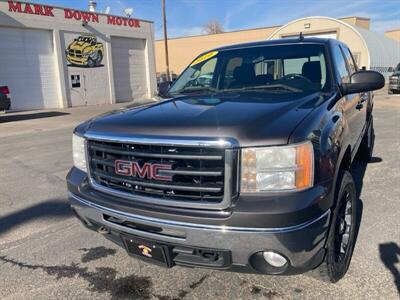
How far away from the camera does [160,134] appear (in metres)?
2.34

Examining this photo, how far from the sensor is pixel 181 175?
2.34 meters

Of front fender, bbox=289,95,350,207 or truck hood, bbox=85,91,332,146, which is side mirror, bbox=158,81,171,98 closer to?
truck hood, bbox=85,91,332,146

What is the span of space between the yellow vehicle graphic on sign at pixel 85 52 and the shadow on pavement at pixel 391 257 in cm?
2239

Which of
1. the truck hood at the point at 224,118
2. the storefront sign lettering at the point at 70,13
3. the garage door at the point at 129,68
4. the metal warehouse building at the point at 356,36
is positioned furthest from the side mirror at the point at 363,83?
the garage door at the point at 129,68

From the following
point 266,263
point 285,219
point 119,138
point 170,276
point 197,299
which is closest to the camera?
A: point 285,219

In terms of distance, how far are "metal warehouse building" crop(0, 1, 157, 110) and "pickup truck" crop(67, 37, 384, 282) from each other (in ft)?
63.6

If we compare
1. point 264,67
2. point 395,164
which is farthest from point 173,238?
point 395,164

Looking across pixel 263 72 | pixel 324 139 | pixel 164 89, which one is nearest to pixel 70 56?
pixel 164 89

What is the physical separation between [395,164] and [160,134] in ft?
17.1

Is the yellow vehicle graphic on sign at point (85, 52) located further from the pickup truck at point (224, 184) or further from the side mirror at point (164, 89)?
the pickup truck at point (224, 184)

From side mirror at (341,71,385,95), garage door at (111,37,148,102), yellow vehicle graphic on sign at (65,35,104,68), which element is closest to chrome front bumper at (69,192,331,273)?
side mirror at (341,71,385,95)

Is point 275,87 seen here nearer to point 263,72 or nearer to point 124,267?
point 263,72

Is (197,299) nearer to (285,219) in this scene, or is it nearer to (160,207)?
(160,207)

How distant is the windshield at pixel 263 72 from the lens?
11.5 feet
